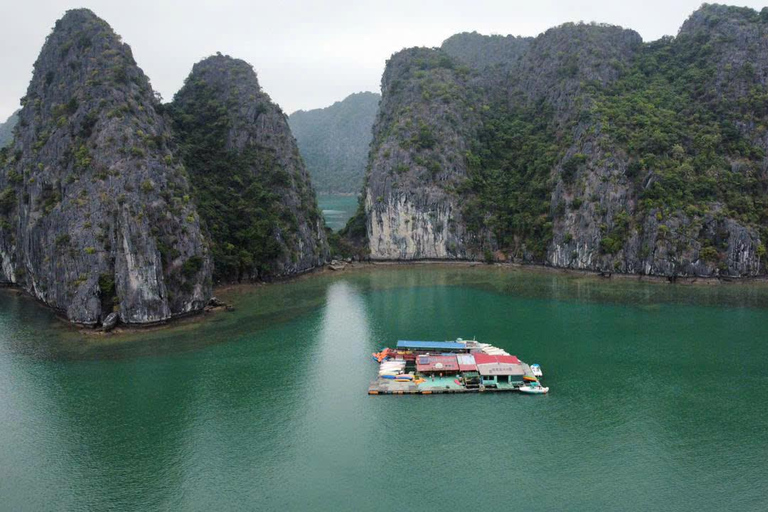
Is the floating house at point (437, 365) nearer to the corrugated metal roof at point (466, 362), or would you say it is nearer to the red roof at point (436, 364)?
the red roof at point (436, 364)

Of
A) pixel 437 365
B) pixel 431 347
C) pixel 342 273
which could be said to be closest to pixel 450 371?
pixel 437 365

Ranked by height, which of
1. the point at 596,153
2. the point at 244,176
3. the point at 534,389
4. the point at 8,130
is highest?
the point at 8,130

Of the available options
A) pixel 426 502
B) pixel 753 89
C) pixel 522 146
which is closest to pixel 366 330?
pixel 426 502

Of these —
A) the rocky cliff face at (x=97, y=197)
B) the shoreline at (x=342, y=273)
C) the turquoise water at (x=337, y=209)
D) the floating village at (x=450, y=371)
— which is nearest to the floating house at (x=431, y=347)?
the floating village at (x=450, y=371)

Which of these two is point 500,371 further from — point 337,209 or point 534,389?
point 337,209

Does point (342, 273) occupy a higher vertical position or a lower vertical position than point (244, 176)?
lower
